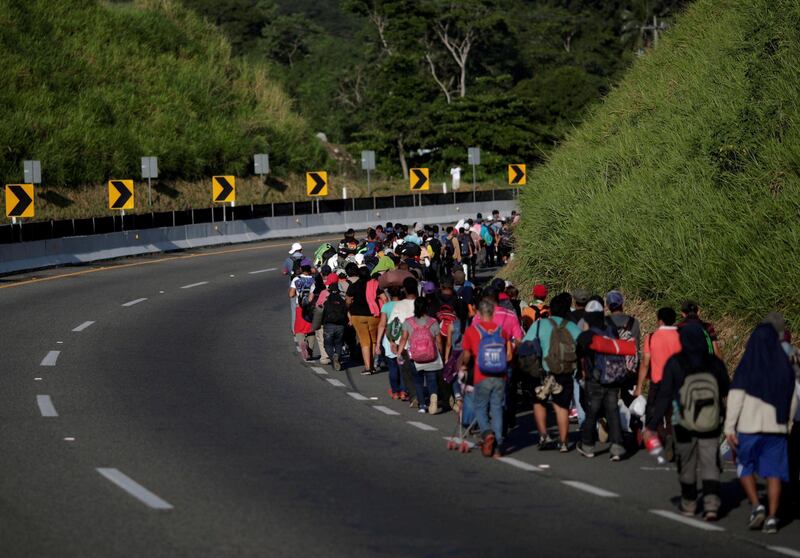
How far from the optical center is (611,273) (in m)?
22.6

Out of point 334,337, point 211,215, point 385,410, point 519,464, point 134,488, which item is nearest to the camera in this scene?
point 134,488

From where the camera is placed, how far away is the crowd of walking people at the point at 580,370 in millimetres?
10883

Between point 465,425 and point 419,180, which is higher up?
point 419,180

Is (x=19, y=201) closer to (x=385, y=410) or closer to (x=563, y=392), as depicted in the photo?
(x=385, y=410)

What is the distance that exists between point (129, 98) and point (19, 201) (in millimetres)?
39092

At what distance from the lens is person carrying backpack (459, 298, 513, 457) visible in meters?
13.8

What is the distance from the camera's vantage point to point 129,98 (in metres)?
79.1

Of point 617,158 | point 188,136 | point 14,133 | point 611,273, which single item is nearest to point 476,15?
point 188,136

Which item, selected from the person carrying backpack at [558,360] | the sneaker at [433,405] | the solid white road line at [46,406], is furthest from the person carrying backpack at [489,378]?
the solid white road line at [46,406]

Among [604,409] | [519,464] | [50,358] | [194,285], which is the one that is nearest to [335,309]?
[50,358]

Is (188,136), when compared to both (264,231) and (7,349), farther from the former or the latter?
(7,349)

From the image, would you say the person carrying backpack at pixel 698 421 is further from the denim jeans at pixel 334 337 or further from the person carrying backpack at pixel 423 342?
the denim jeans at pixel 334 337

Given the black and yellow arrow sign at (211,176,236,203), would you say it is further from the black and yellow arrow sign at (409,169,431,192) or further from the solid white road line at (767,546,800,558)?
the solid white road line at (767,546,800,558)

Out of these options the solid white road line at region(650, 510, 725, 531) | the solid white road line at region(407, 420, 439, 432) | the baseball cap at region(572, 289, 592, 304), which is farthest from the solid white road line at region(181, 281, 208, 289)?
the solid white road line at region(650, 510, 725, 531)
